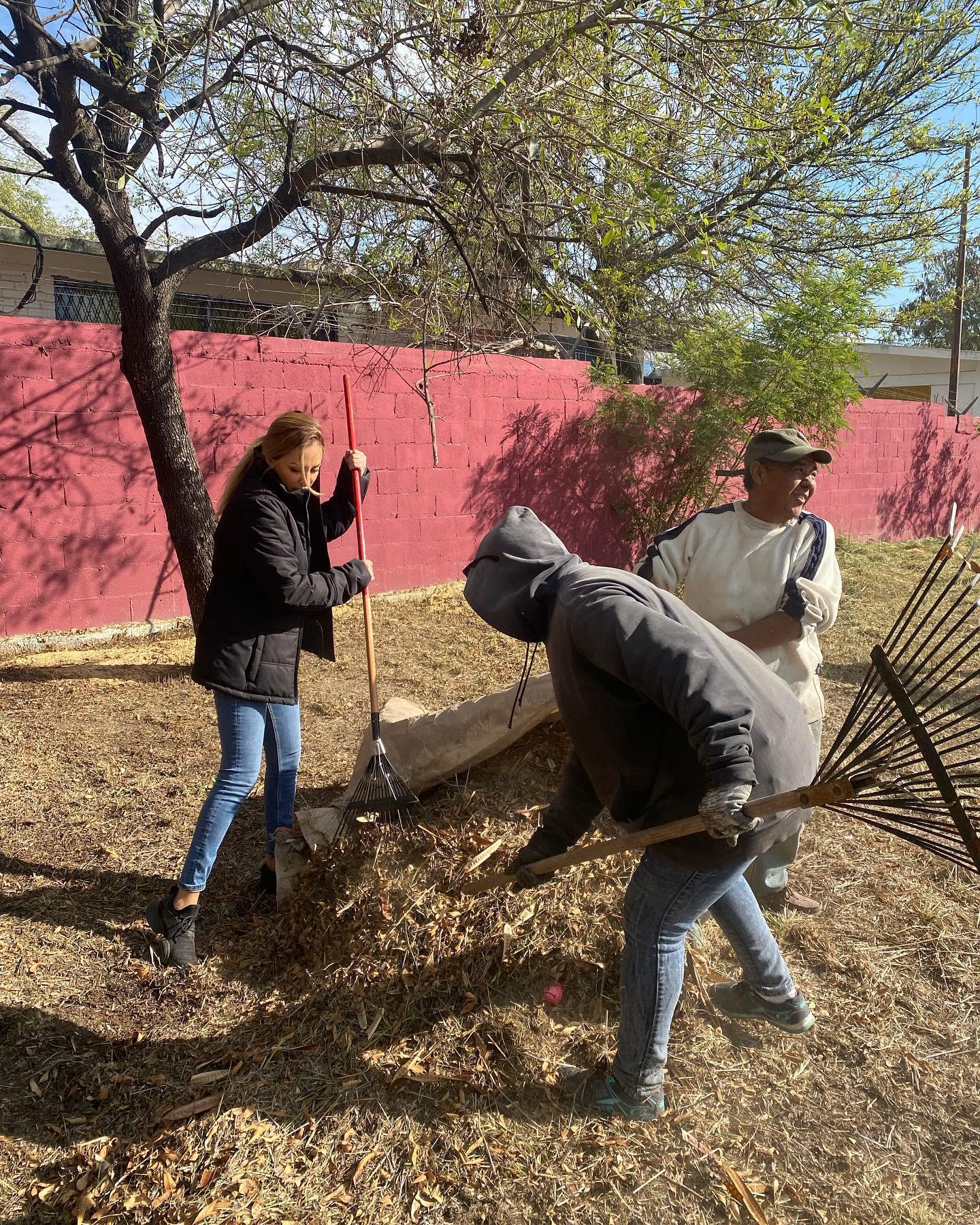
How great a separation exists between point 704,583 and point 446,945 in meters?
1.41

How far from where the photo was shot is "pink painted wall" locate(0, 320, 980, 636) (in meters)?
6.00

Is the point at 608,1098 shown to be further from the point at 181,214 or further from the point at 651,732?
the point at 181,214

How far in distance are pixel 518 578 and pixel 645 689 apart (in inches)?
16.3

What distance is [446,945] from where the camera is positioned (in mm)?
2740

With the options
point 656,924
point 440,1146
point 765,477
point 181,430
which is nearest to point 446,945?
point 440,1146

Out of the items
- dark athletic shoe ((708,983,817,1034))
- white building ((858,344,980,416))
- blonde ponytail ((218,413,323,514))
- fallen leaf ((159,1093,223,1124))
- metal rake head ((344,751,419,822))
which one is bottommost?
fallen leaf ((159,1093,223,1124))

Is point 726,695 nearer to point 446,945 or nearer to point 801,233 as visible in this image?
point 446,945

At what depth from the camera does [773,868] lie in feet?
10.2

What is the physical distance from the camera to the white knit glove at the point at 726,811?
174 cm

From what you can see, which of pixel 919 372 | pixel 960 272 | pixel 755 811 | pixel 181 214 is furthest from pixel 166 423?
pixel 919 372

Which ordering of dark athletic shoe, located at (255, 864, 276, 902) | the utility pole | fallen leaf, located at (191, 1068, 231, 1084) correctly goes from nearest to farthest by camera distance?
fallen leaf, located at (191, 1068, 231, 1084)
dark athletic shoe, located at (255, 864, 276, 902)
the utility pole

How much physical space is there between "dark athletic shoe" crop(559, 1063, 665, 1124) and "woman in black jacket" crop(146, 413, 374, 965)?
136 cm

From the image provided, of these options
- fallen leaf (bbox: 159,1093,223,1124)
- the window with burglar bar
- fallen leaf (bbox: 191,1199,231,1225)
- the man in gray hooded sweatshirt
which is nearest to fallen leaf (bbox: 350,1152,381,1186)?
fallen leaf (bbox: 191,1199,231,1225)

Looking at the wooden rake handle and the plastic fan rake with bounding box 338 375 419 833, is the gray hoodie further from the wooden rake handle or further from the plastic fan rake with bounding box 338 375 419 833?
the plastic fan rake with bounding box 338 375 419 833
